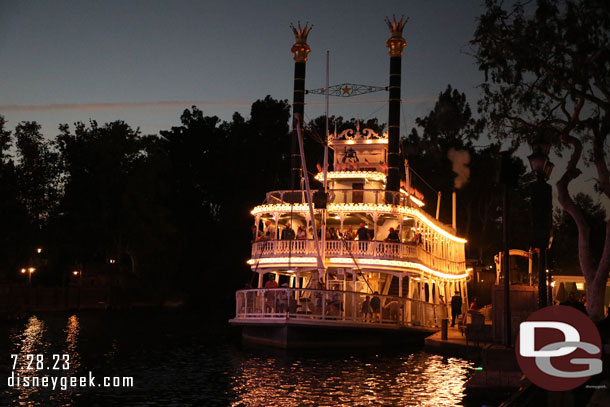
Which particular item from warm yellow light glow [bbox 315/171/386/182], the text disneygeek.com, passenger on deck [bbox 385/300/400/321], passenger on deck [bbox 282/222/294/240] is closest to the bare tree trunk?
passenger on deck [bbox 385/300/400/321]

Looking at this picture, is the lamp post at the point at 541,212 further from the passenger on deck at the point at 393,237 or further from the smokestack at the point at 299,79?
the smokestack at the point at 299,79

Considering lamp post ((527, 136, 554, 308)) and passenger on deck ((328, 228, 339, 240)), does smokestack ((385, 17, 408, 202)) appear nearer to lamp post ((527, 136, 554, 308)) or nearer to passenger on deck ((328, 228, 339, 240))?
passenger on deck ((328, 228, 339, 240))

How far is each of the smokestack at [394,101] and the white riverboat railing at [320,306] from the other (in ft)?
26.6

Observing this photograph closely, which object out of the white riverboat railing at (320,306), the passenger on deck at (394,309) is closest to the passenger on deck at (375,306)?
the white riverboat railing at (320,306)

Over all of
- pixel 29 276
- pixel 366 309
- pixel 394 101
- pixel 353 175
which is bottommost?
pixel 366 309

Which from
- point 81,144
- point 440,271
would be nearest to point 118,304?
point 81,144

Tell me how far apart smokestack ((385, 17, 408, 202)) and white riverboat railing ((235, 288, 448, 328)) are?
8.10 metres

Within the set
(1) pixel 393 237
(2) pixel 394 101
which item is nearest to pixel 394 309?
(1) pixel 393 237

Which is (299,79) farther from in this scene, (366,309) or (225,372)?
(225,372)

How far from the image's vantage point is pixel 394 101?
125 feet

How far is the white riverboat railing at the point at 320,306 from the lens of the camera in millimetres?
26078

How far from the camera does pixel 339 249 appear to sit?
96.1ft

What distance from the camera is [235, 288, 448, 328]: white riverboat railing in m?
26.1

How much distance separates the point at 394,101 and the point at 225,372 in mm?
20648
